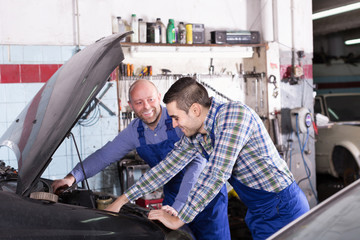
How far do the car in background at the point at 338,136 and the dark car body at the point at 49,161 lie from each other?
4.93m

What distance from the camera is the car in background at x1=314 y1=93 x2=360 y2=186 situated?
20.1 ft

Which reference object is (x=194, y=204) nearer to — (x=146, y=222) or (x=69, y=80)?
(x=146, y=222)

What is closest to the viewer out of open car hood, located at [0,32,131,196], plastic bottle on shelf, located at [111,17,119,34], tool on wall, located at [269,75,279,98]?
open car hood, located at [0,32,131,196]

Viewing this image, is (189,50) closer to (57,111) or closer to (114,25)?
(114,25)

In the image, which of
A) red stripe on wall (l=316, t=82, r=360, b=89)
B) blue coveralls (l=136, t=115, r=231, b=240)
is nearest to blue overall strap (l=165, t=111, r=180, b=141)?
blue coveralls (l=136, t=115, r=231, b=240)

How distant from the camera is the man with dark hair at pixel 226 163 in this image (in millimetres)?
1879

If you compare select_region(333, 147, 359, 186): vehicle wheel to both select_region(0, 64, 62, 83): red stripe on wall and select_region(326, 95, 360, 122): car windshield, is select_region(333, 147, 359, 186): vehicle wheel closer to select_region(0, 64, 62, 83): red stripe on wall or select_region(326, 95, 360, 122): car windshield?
select_region(326, 95, 360, 122): car windshield

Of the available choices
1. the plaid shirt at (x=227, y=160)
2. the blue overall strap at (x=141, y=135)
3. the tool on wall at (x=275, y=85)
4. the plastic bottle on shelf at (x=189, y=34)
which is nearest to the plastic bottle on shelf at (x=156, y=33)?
the plastic bottle on shelf at (x=189, y=34)

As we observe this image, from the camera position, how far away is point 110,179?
5.02m

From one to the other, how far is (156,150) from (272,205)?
959mm

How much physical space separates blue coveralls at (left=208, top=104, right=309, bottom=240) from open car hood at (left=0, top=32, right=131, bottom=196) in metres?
0.72

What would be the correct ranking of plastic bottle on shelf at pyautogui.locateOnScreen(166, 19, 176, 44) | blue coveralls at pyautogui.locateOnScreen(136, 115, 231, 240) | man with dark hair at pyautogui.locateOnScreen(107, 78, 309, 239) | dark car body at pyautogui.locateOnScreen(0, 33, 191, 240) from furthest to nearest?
1. plastic bottle on shelf at pyautogui.locateOnScreen(166, 19, 176, 44)
2. blue coveralls at pyautogui.locateOnScreen(136, 115, 231, 240)
3. man with dark hair at pyautogui.locateOnScreen(107, 78, 309, 239)
4. dark car body at pyautogui.locateOnScreen(0, 33, 191, 240)

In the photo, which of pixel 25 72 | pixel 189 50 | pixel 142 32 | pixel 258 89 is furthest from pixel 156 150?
pixel 258 89

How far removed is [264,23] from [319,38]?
18.8ft
